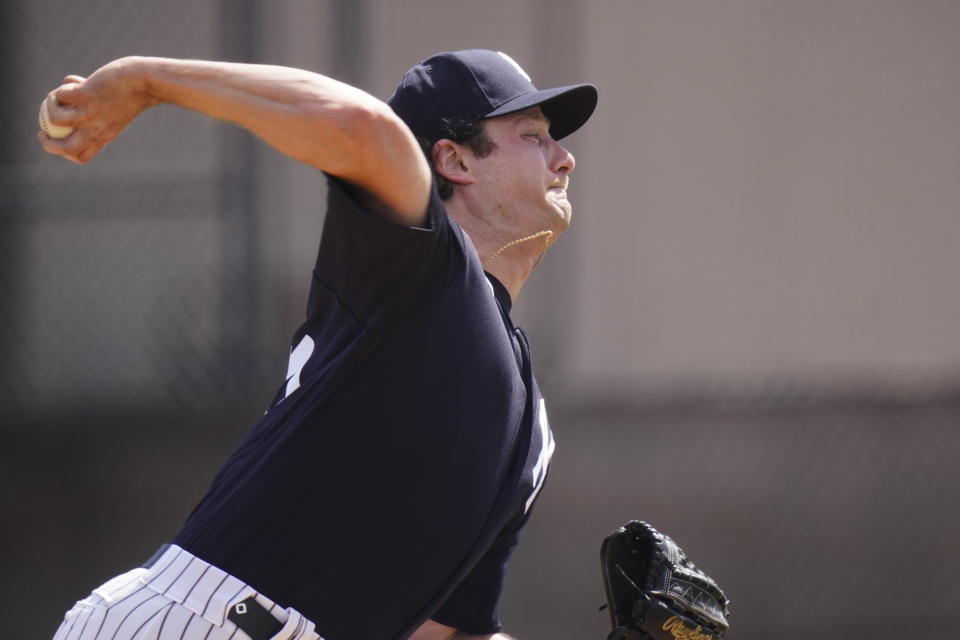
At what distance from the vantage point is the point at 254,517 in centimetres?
212

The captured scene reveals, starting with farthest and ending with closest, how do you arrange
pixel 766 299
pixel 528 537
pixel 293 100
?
pixel 766 299 < pixel 528 537 < pixel 293 100

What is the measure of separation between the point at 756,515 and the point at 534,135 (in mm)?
3783

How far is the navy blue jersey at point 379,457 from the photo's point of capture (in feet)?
6.69

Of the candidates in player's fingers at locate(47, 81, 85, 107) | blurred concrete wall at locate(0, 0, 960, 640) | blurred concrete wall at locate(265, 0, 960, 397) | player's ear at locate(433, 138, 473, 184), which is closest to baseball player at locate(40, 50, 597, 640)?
player's fingers at locate(47, 81, 85, 107)

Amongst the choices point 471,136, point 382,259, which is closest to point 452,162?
point 471,136

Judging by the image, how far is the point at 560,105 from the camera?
2832 millimetres

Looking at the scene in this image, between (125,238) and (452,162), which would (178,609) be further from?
(125,238)

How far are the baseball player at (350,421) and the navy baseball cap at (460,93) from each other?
0.54m

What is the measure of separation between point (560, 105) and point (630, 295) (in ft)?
11.8

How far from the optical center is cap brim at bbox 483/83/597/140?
2592 mm

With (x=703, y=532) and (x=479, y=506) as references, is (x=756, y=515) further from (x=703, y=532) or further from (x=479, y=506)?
(x=479, y=506)

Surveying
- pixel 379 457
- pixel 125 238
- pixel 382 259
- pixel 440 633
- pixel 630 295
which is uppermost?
pixel 382 259

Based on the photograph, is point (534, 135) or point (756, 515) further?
point (756, 515)

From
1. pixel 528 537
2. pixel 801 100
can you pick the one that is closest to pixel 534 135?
pixel 528 537
